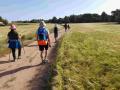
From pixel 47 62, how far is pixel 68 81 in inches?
177

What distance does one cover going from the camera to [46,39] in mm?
14086

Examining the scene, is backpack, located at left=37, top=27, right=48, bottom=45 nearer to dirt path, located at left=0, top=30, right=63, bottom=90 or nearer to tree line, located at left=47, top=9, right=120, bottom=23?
dirt path, located at left=0, top=30, right=63, bottom=90

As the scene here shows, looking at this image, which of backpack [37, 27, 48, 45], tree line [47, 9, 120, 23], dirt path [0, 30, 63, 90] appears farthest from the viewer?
tree line [47, 9, 120, 23]

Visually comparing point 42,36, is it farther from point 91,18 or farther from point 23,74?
point 91,18

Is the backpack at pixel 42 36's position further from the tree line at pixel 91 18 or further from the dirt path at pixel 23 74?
the tree line at pixel 91 18

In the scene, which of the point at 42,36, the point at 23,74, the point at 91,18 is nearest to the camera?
the point at 23,74

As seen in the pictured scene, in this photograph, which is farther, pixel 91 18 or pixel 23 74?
pixel 91 18

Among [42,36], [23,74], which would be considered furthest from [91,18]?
[23,74]

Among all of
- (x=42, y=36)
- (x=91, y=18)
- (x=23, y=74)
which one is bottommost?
(x=91, y=18)

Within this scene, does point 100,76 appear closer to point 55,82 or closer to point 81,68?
point 81,68

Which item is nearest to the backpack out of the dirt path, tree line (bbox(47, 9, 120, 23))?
the dirt path

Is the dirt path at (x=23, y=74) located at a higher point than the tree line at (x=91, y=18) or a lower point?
higher

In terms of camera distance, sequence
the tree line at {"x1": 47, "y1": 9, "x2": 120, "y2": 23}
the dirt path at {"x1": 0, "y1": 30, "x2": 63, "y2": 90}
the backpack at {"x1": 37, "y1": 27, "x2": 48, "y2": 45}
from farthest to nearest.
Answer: the tree line at {"x1": 47, "y1": 9, "x2": 120, "y2": 23} < the backpack at {"x1": 37, "y1": 27, "x2": 48, "y2": 45} < the dirt path at {"x1": 0, "y1": 30, "x2": 63, "y2": 90}

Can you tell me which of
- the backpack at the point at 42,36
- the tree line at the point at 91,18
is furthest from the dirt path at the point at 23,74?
the tree line at the point at 91,18
